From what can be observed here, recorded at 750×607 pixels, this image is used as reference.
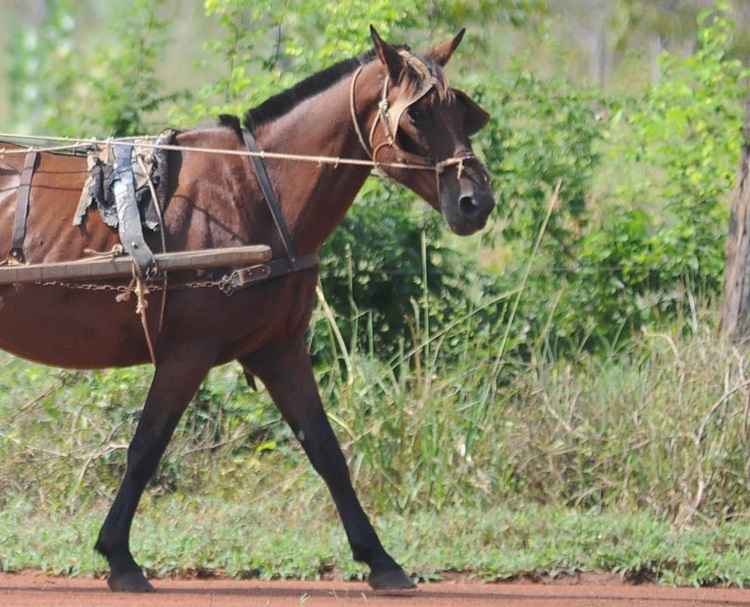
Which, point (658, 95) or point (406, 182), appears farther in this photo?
point (658, 95)

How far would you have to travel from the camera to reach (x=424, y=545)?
24.6ft

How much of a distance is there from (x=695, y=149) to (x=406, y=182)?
Result: 15.7ft

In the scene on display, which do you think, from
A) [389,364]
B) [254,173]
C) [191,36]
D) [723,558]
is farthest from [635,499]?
[191,36]

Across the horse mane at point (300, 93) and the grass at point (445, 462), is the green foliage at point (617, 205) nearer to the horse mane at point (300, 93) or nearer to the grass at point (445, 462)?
the grass at point (445, 462)

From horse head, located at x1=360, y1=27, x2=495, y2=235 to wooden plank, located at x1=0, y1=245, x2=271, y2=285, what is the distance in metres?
0.70

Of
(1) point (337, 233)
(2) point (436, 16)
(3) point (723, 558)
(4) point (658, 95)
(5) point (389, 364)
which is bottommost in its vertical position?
(3) point (723, 558)

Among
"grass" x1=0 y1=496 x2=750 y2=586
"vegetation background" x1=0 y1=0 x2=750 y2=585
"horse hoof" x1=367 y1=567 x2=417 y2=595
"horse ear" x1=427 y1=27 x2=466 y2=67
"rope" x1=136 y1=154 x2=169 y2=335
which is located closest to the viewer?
"rope" x1=136 y1=154 x2=169 y2=335

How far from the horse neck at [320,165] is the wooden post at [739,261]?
3801mm

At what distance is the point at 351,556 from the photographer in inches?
282

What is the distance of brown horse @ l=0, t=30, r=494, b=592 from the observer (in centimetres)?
631

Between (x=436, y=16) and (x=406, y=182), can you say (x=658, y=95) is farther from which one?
(x=406, y=182)

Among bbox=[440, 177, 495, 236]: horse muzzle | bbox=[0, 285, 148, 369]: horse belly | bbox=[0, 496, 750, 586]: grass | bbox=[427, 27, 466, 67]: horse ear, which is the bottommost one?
bbox=[0, 496, 750, 586]: grass

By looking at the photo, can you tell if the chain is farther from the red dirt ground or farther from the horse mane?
the red dirt ground

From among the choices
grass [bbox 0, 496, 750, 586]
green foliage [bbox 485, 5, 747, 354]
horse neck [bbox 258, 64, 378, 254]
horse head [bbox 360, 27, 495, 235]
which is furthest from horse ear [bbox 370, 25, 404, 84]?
green foliage [bbox 485, 5, 747, 354]
